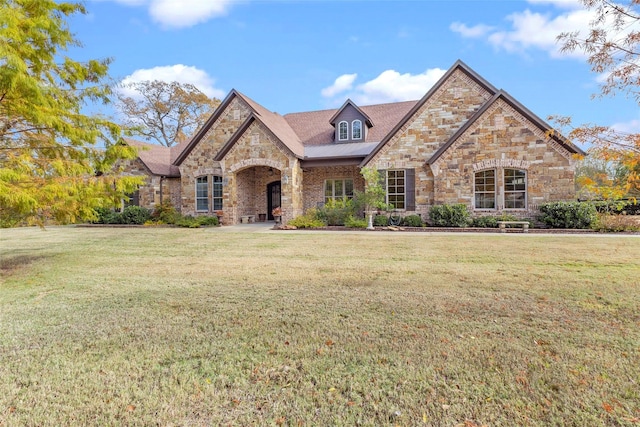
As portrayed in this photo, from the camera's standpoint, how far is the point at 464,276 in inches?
253

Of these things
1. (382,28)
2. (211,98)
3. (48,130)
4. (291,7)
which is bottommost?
(48,130)

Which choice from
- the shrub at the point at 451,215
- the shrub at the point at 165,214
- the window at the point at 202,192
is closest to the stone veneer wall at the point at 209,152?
the window at the point at 202,192

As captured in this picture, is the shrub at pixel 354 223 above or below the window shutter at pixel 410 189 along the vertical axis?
below

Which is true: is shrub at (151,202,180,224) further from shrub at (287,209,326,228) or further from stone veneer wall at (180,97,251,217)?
shrub at (287,209,326,228)

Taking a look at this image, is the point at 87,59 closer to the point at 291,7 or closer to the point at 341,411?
the point at 291,7

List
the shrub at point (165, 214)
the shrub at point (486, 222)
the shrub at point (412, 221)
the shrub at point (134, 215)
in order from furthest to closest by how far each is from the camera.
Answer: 1. the shrub at point (134, 215)
2. the shrub at point (165, 214)
3. the shrub at point (412, 221)
4. the shrub at point (486, 222)

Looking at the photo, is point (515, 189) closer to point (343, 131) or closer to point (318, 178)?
point (343, 131)

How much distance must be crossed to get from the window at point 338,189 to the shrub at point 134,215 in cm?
1051

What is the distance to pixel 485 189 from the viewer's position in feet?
51.1

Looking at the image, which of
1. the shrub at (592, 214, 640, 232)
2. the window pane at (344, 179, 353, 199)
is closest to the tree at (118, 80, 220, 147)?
the window pane at (344, 179, 353, 199)

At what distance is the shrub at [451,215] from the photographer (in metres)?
14.9

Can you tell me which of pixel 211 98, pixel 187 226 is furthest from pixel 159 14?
pixel 211 98

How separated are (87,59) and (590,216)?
56.3ft

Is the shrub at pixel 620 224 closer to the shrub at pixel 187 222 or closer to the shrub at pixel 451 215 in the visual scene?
the shrub at pixel 451 215
